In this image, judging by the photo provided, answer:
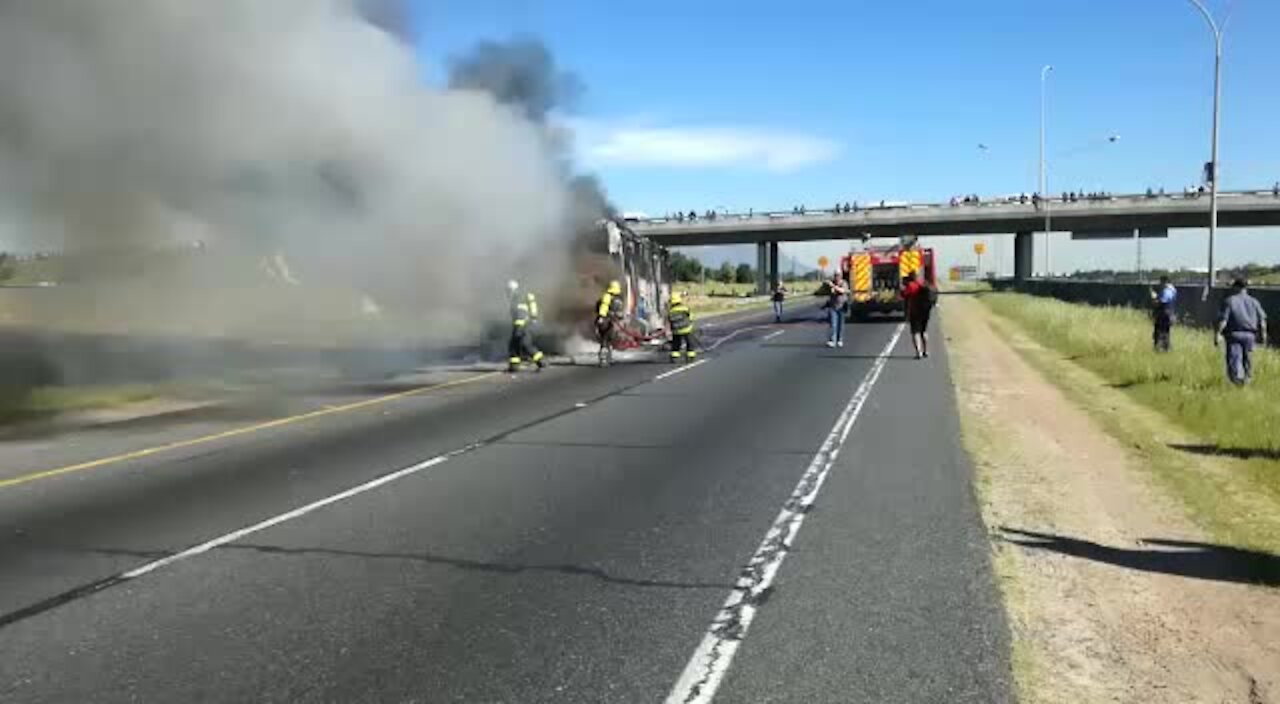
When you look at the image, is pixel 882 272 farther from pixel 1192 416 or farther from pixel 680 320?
pixel 1192 416

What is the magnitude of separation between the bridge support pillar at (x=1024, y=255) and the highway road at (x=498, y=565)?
83.3 meters

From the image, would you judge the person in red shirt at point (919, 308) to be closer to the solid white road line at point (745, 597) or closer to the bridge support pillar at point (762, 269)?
the solid white road line at point (745, 597)

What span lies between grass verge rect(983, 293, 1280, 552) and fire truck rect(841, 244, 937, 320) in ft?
38.9

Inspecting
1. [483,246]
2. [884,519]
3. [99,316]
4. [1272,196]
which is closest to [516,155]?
[483,246]

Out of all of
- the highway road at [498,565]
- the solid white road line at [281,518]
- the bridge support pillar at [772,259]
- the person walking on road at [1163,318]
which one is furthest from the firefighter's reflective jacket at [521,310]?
the bridge support pillar at [772,259]

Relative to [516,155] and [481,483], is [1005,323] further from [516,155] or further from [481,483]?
[481,483]

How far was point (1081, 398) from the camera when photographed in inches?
613

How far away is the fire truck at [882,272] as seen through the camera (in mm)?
38375

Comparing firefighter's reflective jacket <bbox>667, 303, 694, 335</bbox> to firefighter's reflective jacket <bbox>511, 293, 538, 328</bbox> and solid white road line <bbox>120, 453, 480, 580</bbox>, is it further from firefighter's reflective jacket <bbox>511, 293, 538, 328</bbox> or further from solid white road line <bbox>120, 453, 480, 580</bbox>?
solid white road line <bbox>120, 453, 480, 580</bbox>

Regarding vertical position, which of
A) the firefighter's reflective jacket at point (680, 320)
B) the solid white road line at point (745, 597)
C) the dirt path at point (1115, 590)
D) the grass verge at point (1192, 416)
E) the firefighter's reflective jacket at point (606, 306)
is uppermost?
the firefighter's reflective jacket at point (606, 306)

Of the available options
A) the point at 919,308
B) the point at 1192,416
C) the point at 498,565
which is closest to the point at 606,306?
the point at 919,308

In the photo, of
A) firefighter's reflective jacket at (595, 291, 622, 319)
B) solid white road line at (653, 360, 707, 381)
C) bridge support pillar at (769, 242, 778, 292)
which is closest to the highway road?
solid white road line at (653, 360, 707, 381)

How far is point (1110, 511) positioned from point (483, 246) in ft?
40.4

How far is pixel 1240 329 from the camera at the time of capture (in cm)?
1489
